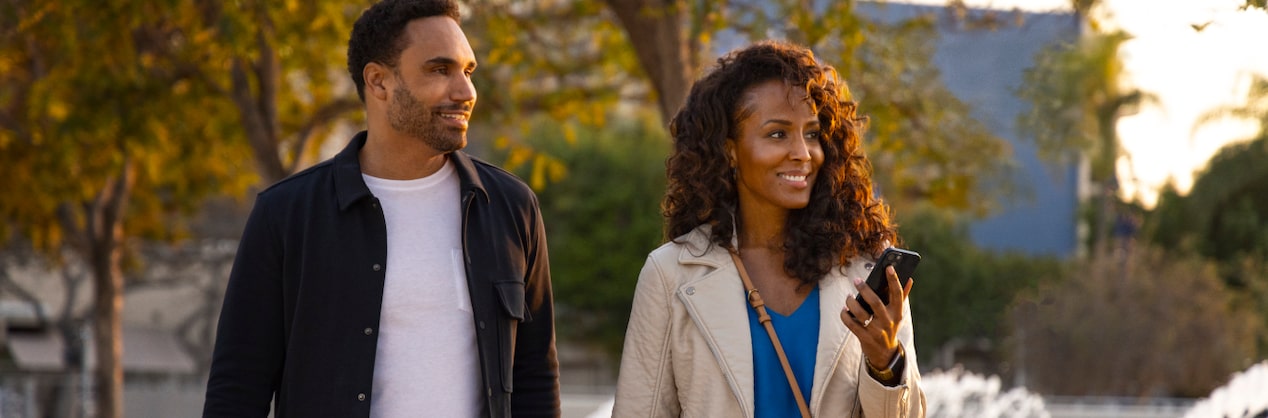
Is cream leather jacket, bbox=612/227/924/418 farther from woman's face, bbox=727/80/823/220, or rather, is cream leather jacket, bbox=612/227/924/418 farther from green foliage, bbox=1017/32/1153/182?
green foliage, bbox=1017/32/1153/182

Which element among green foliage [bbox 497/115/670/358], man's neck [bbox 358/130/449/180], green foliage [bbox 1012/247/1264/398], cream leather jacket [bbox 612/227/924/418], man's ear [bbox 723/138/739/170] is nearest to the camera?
cream leather jacket [bbox 612/227/924/418]

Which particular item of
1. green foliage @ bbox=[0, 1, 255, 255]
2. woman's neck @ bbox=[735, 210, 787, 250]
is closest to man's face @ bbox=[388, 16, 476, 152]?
woman's neck @ bbox=[735, 210, 787, 250]

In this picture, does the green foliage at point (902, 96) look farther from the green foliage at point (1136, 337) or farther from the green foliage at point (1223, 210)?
the green foliage at point (1223, 210)

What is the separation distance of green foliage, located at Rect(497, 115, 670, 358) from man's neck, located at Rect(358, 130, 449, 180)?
27586mm

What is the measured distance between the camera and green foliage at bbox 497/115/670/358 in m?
31.9

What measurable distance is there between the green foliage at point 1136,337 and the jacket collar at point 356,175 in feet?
49.2

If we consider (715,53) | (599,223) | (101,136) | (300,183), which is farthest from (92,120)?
(599,223)

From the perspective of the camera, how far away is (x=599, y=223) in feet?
107

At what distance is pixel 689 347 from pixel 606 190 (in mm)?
28998

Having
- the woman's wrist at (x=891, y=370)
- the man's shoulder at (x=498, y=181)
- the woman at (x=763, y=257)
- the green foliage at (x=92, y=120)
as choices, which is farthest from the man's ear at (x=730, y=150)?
the green foliage at (x=92, y=120)

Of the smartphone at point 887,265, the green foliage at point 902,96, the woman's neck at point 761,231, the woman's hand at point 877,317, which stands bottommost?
the woman's hand at point 877,317

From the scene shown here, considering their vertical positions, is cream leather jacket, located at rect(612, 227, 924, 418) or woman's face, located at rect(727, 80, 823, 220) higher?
woman's face, located at rect(727, 80, 823, 220)

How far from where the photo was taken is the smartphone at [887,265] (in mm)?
3236

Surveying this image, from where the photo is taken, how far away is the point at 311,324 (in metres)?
3.48
